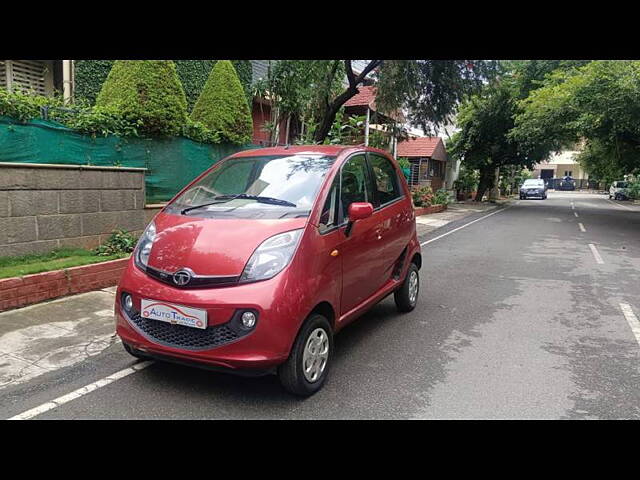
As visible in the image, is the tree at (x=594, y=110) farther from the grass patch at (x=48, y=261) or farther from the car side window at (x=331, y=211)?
the grass patch at (x=48, y=261)

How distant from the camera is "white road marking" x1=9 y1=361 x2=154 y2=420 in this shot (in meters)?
3.15

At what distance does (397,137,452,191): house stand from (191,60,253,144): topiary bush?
21.2 m

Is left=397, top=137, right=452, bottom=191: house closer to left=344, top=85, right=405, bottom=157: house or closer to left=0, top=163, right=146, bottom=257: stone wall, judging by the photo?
left=344, top=85, right=405, bottom=157: house

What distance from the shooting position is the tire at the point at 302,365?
3236 mm

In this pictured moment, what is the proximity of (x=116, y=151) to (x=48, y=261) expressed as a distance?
84.2 inches

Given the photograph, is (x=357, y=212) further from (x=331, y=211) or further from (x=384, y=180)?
(x=384, y=180)

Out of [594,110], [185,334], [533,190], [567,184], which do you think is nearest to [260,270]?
[185,334]

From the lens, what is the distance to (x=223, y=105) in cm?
928

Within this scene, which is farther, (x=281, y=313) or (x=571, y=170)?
(x=571, y=170)

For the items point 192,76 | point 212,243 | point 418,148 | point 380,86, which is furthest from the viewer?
point 418,148

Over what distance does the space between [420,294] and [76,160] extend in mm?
5232
